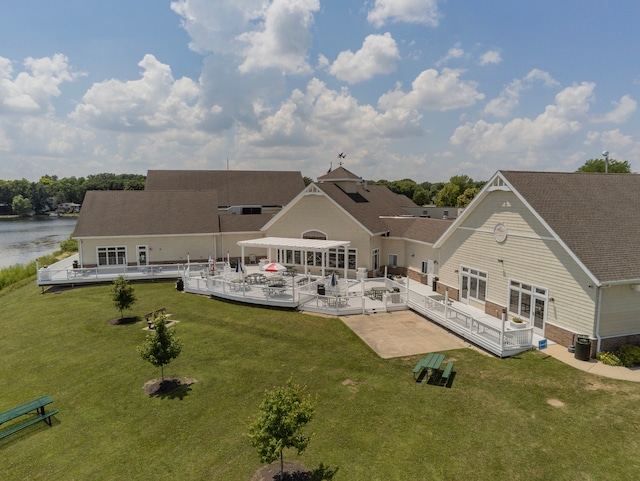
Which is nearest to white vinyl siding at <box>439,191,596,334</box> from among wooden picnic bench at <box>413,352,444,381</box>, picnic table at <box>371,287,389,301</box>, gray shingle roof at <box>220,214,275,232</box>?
picnic table at <box>371,287,389,301</box>

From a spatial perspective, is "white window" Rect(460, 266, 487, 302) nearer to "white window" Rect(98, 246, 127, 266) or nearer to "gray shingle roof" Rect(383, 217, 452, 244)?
"gray shingle roof" Rect(383, 217, 452, 244)

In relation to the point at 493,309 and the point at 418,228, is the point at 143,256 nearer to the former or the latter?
the point at 418,228

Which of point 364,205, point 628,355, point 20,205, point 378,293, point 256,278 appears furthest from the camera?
point 20,205

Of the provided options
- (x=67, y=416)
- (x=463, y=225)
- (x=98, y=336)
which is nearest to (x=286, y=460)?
(x=67, y=416)

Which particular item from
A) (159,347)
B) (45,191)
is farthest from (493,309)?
(45,191)

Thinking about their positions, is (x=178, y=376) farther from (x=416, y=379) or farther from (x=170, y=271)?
(x=170, y=271)

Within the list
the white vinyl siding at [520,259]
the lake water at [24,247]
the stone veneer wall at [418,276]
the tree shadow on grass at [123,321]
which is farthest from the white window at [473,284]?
the lake water at [24,247]

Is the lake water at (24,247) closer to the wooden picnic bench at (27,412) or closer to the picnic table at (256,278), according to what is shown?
the picnic table at (256,278)
